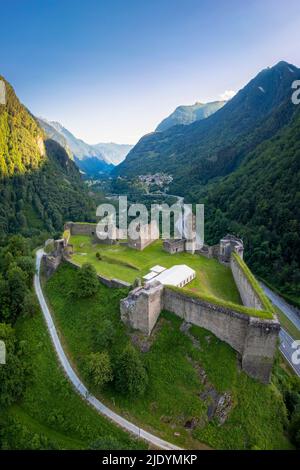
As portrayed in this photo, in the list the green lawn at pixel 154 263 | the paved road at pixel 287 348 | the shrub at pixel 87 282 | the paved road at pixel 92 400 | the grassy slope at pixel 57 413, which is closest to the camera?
the paved road at pixel 92 400

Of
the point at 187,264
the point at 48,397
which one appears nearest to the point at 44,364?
the point at 48,397

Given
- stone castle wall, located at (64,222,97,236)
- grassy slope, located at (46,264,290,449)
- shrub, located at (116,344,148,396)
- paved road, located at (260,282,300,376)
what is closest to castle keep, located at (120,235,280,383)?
grassy slope, located at (46,264,290,449)

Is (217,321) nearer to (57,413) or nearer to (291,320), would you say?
(57,413)

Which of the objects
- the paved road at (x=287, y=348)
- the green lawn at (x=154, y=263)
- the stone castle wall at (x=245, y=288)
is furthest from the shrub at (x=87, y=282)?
the paved road at (x=287, y=348)

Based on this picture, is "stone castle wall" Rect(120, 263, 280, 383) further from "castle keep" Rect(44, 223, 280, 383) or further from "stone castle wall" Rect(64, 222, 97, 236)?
"stone castle wall" Rect(64, 222, 97, 236)

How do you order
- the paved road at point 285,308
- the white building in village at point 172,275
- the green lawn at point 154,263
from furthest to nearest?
1. the paved road at point 285,308
2. the green lawn at point 154,263
3. the white building in village at point 172,275

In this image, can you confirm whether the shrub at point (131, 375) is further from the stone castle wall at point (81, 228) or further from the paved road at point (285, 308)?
the paved road at point (285, 308)
